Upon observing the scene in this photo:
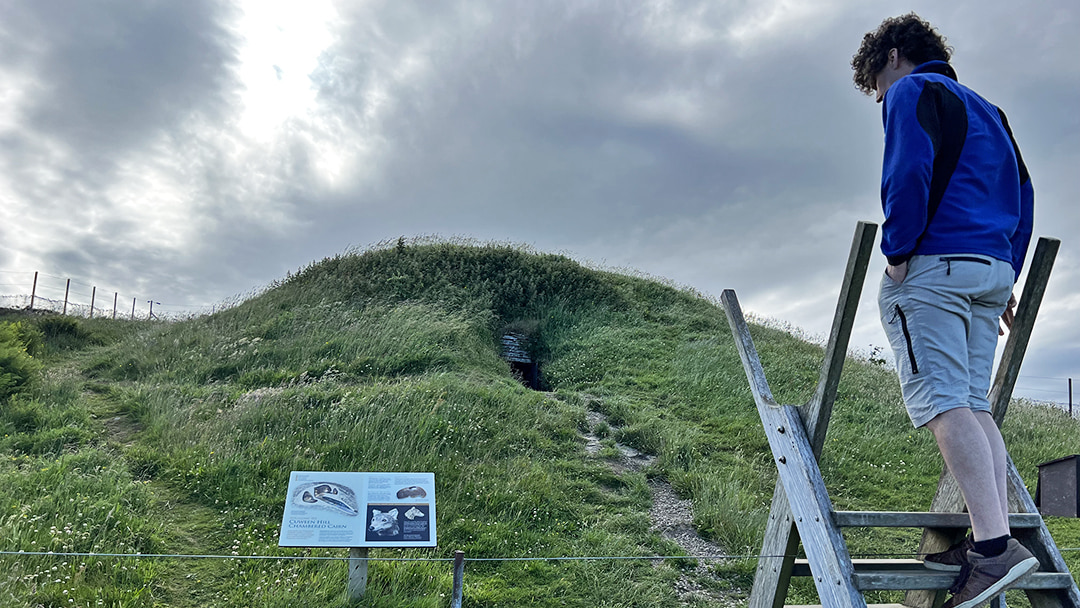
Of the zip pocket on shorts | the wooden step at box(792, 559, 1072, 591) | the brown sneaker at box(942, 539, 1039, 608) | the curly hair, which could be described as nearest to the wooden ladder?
the wooden step at box(792, 559, 1072, 591)

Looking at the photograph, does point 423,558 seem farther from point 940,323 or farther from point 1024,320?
point 1024,320

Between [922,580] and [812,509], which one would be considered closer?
[922,580]

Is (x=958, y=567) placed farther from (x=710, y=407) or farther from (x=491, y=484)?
(x=710, y=407)

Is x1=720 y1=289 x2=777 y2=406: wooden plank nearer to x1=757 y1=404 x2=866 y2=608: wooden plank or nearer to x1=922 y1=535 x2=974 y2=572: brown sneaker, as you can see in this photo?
x1=757 y1=404 x2=866 y2=608: wooden plank

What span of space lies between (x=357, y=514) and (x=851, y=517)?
11.8 feet

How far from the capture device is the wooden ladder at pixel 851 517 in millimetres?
2770

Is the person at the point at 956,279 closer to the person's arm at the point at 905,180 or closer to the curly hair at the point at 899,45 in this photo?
the person's arm at the point at 905,180

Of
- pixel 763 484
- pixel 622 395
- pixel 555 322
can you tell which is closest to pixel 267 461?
pixel 763 484

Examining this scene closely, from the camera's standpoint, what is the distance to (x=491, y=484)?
7348 mm

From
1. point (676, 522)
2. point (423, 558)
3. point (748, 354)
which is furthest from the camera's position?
A: point (676, 522)

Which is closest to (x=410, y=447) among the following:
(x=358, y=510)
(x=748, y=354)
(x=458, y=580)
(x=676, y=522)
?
(x=358, y=510)

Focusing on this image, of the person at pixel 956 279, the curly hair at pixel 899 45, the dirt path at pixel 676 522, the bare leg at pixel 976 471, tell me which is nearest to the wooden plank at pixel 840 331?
the person at pixel 956 279

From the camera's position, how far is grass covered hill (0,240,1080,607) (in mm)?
5465

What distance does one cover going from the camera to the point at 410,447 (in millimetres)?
7898
